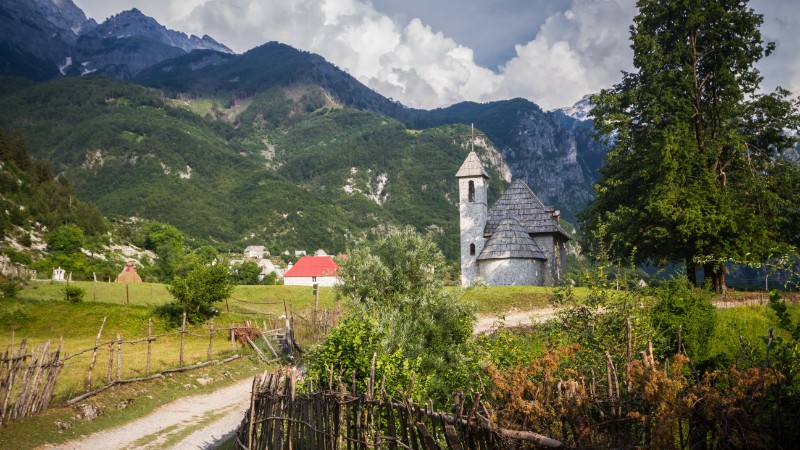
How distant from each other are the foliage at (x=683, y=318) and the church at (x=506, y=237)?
23.1 meters

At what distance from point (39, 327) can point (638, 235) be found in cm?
3340

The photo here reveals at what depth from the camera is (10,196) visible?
254 feet

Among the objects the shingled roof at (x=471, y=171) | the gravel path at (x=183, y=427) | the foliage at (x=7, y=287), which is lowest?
the gravel path at (x=183, y=427)

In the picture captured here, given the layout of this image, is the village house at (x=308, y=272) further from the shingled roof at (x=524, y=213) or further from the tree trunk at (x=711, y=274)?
the tree trunk at (x=711, y=274)

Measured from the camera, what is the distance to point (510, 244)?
39094mm

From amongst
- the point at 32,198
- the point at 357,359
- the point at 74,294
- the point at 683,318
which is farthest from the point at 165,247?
the point at 683,318

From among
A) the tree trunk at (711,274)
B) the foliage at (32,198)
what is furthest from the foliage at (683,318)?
the foliage at (32,198)

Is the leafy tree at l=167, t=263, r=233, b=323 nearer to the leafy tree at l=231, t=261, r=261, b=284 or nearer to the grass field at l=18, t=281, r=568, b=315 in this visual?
the grass field at l=18, t=281, r=568, b=315

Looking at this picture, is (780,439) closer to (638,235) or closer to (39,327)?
(638,235)

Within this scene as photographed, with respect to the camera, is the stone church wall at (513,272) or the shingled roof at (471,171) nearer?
the stone church wall at (513,272)

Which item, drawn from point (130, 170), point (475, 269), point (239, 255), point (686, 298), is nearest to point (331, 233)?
point (239, 255)

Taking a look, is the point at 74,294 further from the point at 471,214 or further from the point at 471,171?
the point at 471,171

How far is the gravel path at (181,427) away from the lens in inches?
535

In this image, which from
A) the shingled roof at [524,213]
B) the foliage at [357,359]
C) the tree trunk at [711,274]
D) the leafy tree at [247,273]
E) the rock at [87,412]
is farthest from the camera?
the leafy tree at [247,273]
